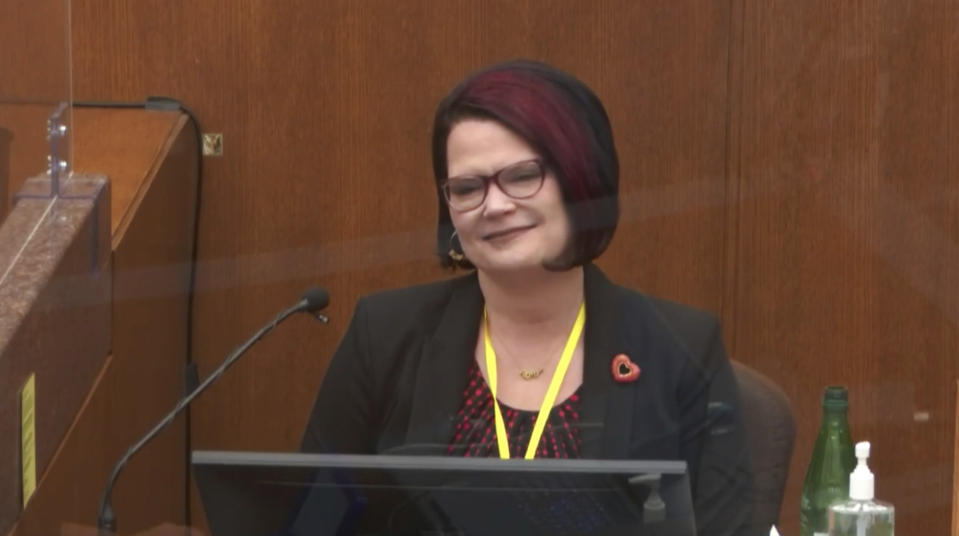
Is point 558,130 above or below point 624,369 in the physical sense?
above

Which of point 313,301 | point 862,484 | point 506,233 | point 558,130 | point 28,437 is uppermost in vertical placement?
point 558,130

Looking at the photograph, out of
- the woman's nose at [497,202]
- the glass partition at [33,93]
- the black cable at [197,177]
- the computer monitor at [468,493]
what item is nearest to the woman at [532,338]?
the woman's nose at [497,202]

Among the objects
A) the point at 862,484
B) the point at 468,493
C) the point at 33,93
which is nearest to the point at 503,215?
the point at 862,484

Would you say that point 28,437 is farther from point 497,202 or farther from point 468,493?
point 468,493

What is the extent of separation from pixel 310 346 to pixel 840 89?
124 centimetres

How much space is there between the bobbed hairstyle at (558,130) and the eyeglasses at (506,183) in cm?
2

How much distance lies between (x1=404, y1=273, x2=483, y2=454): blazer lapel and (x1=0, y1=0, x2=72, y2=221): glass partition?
0.79 meters

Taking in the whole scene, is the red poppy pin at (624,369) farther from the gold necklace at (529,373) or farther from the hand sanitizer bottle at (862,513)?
the hand sanitizer bottle at (862,513)

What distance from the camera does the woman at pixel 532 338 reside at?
78.1 inches

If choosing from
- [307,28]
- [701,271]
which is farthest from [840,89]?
[307,28]

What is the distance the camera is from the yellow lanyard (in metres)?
1.96

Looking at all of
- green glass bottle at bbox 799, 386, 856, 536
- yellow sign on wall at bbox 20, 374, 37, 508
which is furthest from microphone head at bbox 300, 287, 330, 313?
green glass bottle at bbox 799, 386, 856, 536

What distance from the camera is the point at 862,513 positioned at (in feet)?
5.42

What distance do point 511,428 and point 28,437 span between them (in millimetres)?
713
